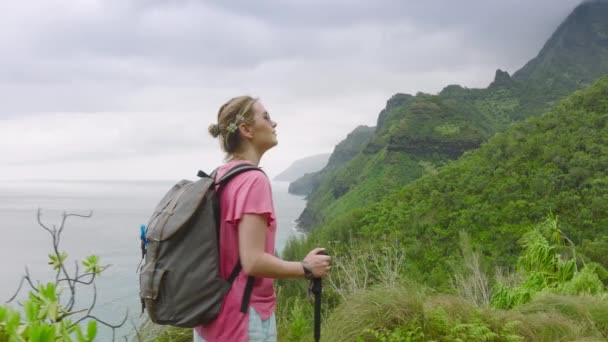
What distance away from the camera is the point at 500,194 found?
27.1m

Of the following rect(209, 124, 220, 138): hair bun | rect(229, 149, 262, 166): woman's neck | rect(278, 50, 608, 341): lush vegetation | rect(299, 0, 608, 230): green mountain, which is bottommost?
rect(278, 50, 608, 341): lush vegetation

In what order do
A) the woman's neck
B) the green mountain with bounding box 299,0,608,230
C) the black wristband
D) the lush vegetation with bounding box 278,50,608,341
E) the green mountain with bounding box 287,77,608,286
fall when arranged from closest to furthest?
1. the black wristband
2. the woman's neck
3. the lush vegetation with bounding box 278,50,608,341
4. the green mountain with bounding box 287,77,608,286
5. the green mountain with bounding box 299,0,608,230

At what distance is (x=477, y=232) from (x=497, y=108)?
5723 cm

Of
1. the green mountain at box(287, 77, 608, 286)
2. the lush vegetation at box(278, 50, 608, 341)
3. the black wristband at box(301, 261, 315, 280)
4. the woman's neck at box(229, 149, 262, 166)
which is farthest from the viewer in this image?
the green mountain at box(287, 77, 608, 286)

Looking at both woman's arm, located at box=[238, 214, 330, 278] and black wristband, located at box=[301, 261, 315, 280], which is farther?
black wristband, located at box=[301, 261, 315, 280]

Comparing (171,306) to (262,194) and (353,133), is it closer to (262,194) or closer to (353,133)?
(262,194)

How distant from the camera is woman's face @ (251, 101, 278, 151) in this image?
1467mm

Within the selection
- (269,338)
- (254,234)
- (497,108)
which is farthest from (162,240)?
(497,108)

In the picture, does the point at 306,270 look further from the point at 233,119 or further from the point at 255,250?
the point at 233,119

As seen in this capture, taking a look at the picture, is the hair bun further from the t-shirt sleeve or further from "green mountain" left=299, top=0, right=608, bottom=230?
"green mountain" left=299, top=0, right=608, bottom=230

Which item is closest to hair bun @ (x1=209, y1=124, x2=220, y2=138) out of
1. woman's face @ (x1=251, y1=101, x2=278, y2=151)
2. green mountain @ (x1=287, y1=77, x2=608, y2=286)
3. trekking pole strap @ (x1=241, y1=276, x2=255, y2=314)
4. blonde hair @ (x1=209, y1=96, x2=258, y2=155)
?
blonde hair @ (x1=209, y1=96, x2=258, y2=155)

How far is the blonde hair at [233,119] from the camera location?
1.45 meters

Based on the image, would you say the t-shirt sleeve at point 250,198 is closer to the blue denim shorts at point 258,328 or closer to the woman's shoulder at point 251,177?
the woman's shoulder at point 251,177

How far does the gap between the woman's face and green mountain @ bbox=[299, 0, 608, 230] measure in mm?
35103
